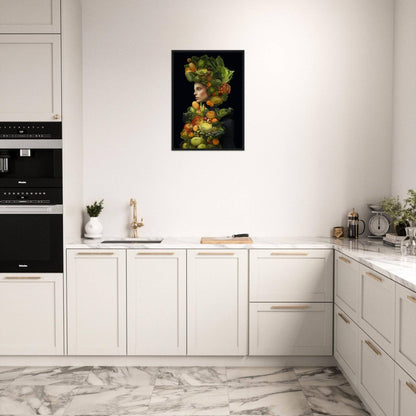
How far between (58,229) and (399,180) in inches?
98.7

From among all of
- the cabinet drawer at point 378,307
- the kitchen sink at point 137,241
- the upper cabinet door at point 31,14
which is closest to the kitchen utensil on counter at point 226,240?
the kitchen sink at point 137,241

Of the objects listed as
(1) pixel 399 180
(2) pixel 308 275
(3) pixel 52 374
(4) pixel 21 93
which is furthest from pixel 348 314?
(4) pixel 21 93

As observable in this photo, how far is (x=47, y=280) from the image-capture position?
346 cm

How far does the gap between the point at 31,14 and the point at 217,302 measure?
2.33 metres

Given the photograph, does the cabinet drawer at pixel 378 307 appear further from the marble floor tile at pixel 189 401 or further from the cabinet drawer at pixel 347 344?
the marble floor tile at pixel 189 401

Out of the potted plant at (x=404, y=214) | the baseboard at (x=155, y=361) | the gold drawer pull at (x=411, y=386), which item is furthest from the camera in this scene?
the baseboard at (x=155, y=361)

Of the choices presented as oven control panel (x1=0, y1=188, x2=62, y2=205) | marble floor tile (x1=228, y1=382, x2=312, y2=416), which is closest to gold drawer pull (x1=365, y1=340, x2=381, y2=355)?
marble floor tile (x1=228, y1=382, x2=312, y2=416)

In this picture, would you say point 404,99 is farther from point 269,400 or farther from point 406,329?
point 269,400

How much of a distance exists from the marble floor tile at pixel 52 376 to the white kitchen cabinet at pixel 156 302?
36 centimetres

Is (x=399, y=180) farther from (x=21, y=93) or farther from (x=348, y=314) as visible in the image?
(x=21, y=93)

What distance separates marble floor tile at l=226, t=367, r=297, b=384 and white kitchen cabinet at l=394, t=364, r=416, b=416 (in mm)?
1132

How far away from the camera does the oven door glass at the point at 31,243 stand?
136 inches

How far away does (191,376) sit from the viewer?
3354 millimetres

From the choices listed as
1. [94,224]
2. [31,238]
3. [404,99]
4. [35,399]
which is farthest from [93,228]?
[404,99]
